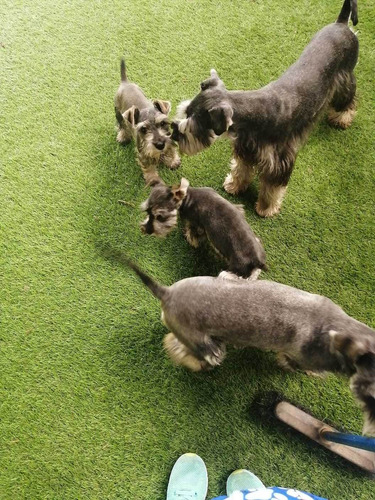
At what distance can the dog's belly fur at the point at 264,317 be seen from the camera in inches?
79.0

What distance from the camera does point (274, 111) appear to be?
96.5 inches

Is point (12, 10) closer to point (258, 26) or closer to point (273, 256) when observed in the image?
point (258, 26)

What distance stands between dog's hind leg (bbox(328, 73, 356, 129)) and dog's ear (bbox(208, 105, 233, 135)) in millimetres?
948

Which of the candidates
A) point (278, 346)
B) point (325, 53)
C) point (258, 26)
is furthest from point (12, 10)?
point (278, 346)

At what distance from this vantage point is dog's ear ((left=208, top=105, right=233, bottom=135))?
2.29 meters

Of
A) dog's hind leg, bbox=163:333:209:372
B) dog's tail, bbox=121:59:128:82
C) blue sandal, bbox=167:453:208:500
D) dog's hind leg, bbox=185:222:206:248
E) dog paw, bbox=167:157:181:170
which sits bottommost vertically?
blue sandal, bbox=167:453:208:500

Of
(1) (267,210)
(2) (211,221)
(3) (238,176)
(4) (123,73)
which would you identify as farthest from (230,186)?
(4) (123,73)

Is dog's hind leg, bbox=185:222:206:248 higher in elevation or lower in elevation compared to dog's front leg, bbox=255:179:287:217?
lower

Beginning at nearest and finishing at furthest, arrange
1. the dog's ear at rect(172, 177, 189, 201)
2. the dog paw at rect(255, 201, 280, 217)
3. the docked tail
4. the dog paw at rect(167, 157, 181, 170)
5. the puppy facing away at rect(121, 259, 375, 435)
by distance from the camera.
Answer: the docked tail, the puppy facing away at rect(121, 259, 375, 435), the dog's ear at rect(172, 177, 189, 201), the dog paw at rect(255, 201, 280, 217), the dog paw at rect(167, 157, 181, 170)

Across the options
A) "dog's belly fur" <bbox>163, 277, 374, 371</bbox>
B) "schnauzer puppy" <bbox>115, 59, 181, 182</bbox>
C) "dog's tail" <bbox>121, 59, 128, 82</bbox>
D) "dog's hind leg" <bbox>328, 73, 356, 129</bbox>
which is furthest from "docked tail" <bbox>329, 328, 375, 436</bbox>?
"dog's tail" <bbox>121, 59, 128, 82</bbox>

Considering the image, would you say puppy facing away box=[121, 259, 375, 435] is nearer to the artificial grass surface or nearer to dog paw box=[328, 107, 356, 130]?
the artificial grass surface

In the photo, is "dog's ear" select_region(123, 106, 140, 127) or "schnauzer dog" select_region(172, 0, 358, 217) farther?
"dog's ear" select_region(123, 106, 140, 127)

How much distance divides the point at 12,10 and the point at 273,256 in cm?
307

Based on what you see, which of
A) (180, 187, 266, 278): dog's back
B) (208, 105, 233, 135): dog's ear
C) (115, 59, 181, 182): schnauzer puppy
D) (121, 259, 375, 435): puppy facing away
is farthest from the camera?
(115, 59, 181, 182): schnauzer puppy
